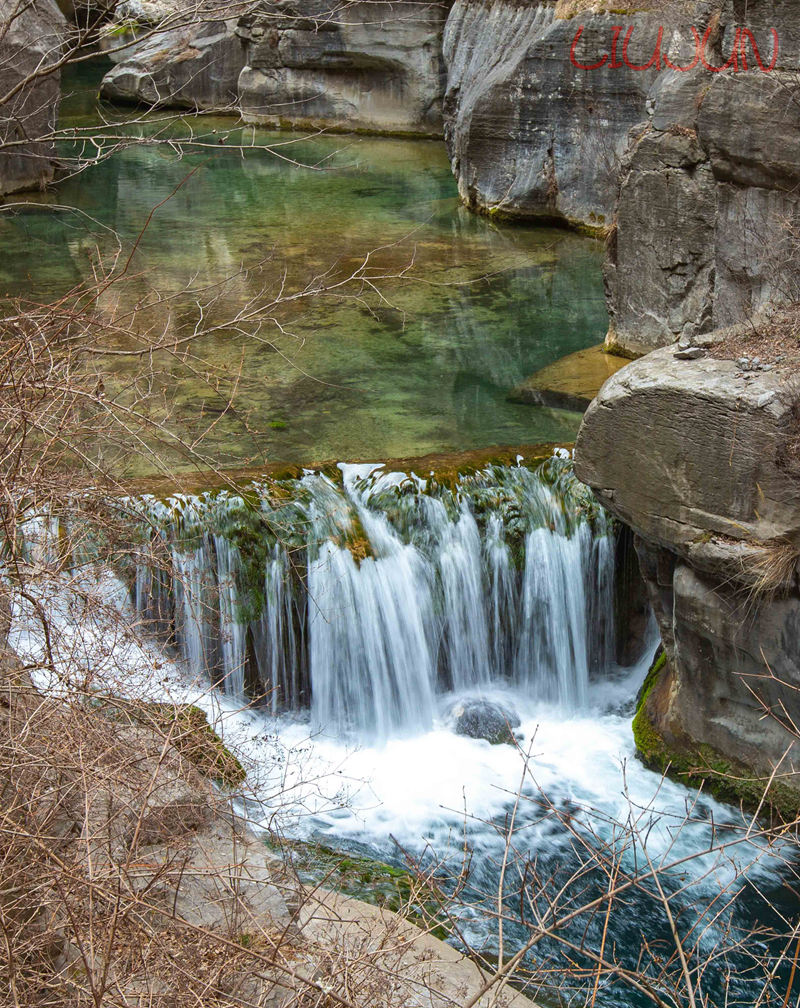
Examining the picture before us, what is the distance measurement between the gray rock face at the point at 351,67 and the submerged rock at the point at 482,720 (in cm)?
1296

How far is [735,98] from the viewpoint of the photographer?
6949 mm

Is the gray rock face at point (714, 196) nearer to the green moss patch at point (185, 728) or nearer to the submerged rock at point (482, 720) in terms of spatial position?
the submerged rock at point (482, 720)

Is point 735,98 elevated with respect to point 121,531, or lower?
elevated

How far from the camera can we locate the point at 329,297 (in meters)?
10.5

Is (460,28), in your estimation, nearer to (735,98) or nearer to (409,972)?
(735,98)

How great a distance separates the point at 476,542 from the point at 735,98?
125 inches

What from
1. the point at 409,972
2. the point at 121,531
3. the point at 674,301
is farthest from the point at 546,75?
the point at 409,972

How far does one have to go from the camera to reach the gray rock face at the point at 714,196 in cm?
668

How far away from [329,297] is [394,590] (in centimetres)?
447

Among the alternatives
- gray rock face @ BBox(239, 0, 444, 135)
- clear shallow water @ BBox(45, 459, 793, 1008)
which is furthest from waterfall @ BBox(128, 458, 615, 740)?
gray rock face @ BBox(239, 0, 444, 135)

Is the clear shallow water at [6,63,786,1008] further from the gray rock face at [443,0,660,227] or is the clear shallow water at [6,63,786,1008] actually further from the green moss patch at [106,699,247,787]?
the gray rock face at [443,0,660,227]

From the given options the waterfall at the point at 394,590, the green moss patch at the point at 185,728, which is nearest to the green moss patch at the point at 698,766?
the waterfall at the point at 394,590

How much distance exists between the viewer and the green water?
7934mm

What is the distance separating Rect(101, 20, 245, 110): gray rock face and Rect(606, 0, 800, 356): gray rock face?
13.0 m
